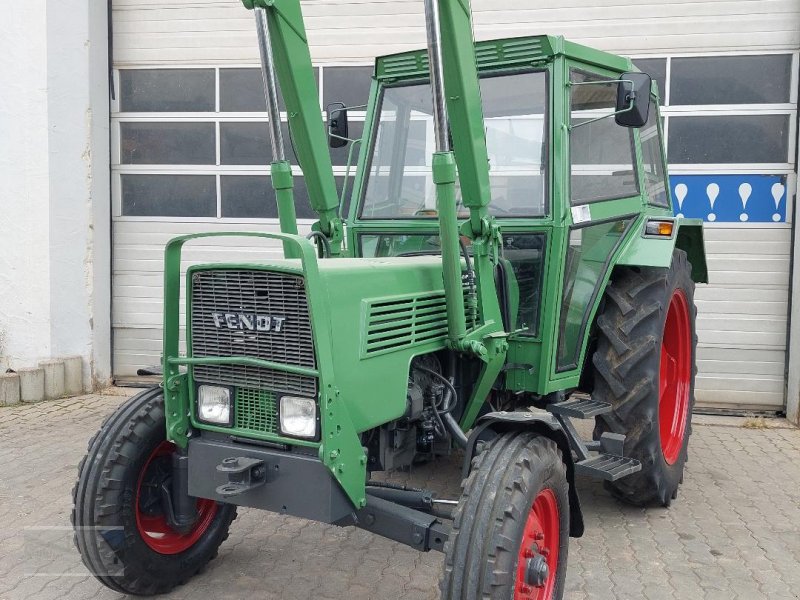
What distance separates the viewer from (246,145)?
24.6 feet

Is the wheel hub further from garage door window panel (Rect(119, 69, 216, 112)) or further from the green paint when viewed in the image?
garage door window panel (Rect(119, 69, 216, 112))

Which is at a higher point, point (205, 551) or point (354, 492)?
point (354, 492)

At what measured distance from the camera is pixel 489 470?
2.72 m

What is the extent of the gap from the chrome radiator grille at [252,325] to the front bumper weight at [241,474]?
26cm

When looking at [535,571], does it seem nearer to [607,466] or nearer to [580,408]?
[607,466]

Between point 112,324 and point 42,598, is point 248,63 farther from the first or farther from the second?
point 42,598

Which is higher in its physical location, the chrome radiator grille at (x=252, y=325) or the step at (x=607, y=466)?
the chrome radiator grille at (x=252, y=325)

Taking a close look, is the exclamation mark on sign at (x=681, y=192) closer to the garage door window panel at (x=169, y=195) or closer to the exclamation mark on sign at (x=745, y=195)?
the exclamation mark on sign at (x=745, y=195)

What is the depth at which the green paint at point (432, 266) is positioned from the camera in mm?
2840

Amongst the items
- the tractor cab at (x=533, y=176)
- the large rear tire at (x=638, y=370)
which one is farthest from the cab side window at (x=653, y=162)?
the large rear tire at (x=638, y=370)

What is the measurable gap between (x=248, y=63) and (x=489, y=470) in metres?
5.61

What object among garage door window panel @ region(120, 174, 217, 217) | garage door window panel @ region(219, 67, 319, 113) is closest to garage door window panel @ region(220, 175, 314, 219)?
garage door window panel @ region(120, 174, 217, 217)

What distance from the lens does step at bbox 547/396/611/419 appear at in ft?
12.5

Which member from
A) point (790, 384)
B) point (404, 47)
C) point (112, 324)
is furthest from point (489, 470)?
point (112, 324)
